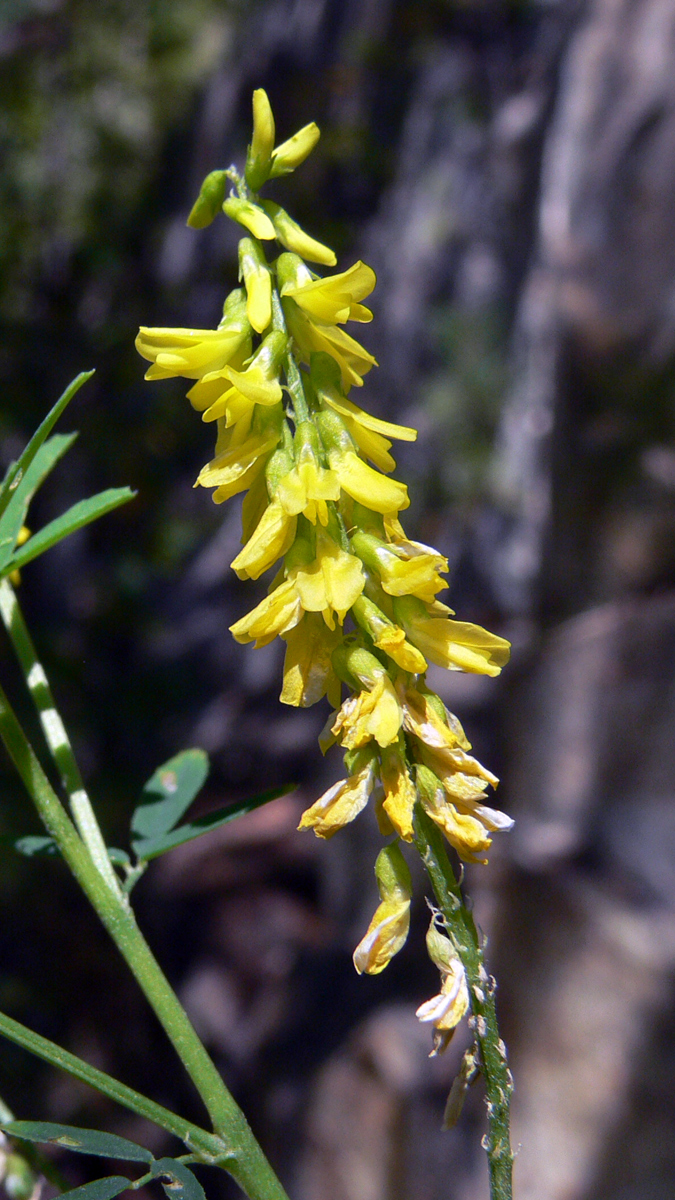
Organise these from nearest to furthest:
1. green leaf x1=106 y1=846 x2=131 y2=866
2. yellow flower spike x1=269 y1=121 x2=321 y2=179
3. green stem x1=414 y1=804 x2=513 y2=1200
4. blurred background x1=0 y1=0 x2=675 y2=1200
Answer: green stem x1=414 y1=804 x2=513 y2=1200 → yellow flower spike x1=269 y1=121 x2=321 y2=179 → green leaf x1=106 y1=846 x2=131 y2=866 → blurred background x1=0 y1=0 x2=675 y2=1200

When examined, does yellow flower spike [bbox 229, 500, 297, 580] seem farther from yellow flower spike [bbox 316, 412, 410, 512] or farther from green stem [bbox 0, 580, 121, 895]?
green stem [bbox 0, 580, 121, 895]

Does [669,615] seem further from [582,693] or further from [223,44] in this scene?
[223,44]

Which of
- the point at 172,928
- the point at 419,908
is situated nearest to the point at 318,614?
the point at 419,908

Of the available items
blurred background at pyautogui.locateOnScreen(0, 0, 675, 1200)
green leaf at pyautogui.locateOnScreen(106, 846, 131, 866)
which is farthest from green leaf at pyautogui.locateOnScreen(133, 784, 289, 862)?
blurred background at pyautogui.locateOnScreen(0, 0, 675, 1200)

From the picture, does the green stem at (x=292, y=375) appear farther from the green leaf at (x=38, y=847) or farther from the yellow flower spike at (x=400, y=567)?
the green leaf at (x=38, y=847)

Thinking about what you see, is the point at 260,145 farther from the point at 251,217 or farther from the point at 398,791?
the point at 398,791

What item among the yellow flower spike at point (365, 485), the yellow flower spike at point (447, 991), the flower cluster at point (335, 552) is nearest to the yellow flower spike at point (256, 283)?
the flower cluster at point (335, 552)

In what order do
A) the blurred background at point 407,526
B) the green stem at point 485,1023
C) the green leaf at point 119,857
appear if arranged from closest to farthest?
the green stem at point 485,1023 < the green leaf at point 119,857 < the blurred background at point 407,526
